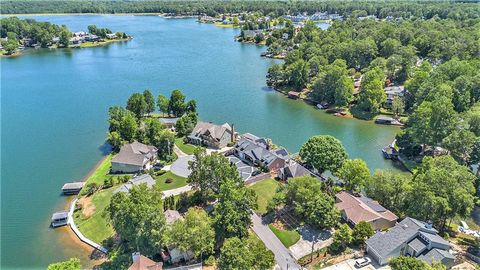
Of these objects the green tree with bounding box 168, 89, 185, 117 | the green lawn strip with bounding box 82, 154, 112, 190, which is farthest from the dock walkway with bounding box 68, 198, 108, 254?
the green tree with bounding box 168, 89, 185, 117

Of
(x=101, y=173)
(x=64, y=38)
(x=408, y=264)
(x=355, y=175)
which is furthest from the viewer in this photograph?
(x=64, y=38)

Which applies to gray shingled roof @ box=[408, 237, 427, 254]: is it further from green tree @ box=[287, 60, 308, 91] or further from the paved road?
green tree @ box=[287, 60, 308, 91]

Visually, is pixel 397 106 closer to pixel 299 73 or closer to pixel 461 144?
pixel 461 144

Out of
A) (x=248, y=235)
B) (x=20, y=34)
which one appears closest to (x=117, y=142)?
(x=248, y=235)

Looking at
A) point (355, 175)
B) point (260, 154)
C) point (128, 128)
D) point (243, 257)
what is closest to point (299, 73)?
point (260, 154)

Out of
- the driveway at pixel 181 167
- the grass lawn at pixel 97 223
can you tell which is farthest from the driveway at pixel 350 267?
the driveway at pixel 181 167

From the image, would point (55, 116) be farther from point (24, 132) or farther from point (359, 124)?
point (359, 124)
